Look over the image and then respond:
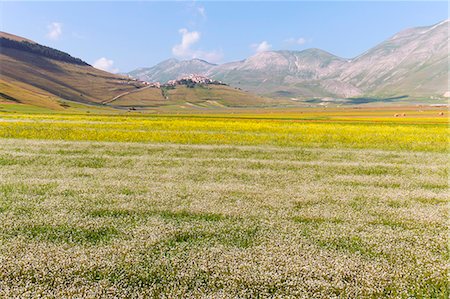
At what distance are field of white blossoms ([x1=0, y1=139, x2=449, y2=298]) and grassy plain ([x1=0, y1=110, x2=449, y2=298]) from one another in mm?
46

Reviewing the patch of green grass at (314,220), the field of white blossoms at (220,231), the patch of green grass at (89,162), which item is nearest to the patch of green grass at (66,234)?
the field of white blossoms at (220,231)

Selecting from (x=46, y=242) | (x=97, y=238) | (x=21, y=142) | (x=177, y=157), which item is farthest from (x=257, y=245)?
(x=21, y=142)

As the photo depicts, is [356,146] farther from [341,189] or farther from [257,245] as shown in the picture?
[257,245]

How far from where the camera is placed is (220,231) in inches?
405

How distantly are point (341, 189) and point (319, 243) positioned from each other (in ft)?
24.1

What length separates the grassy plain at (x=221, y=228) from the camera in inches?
293

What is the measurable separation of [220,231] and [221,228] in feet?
0.79

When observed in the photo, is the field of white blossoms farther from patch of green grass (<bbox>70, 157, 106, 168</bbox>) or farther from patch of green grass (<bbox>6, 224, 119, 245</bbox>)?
patch of green grass (<bbox>70, 157, 106, 168</bbox>)

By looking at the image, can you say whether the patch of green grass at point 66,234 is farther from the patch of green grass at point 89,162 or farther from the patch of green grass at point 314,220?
the patch of green grass at point 89,162

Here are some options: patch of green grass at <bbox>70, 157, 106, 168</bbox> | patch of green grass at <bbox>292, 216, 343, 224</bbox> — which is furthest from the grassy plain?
patch of green grass at <bbox>70, 157, 106, 168</bbox>

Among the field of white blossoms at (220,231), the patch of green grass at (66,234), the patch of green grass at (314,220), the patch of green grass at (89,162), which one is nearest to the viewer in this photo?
the field of white blossoms at (220,231)

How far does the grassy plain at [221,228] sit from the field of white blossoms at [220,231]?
0.05 meters

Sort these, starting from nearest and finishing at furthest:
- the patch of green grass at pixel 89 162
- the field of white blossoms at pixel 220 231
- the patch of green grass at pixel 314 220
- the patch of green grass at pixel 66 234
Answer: the field of white blossoms at pixel 220 231, the patch of green grass at pixel 66 234, the patch of green grass at pixel 314 220, the patch of green grass at pixel 89 162

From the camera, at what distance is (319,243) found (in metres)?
9.48
